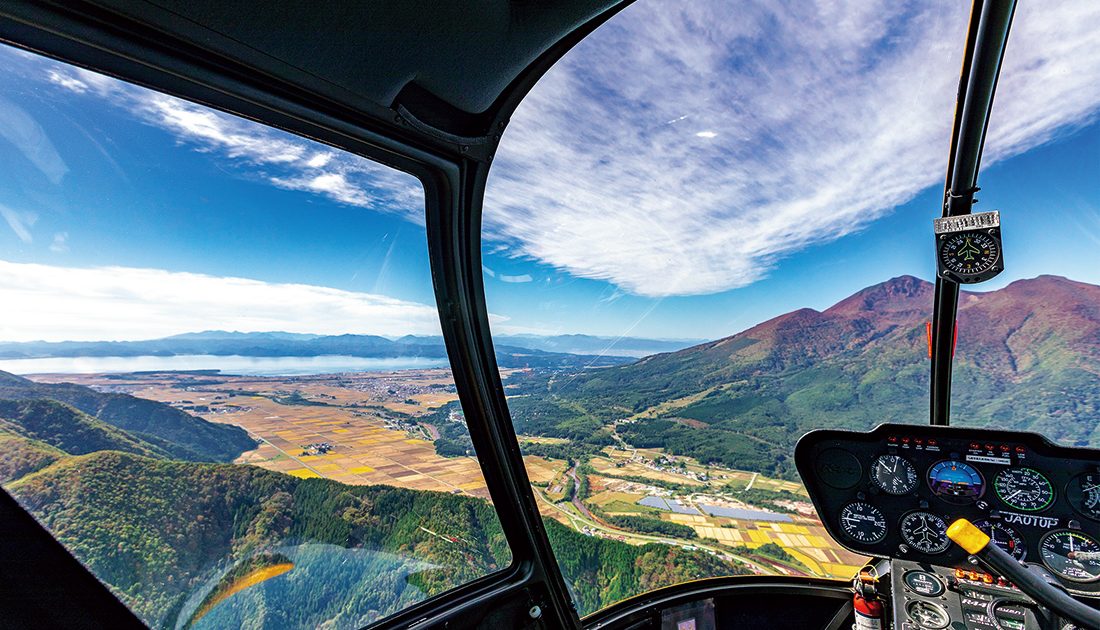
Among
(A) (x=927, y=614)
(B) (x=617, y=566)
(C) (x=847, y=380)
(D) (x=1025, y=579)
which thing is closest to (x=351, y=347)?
(B) (x=617, y=566)

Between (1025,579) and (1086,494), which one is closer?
(1025,579)

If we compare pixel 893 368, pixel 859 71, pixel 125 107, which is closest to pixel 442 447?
pixel 125 107

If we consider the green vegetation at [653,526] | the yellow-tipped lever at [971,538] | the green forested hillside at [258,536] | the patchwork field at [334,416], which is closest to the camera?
the green forested hillside at [258,536]

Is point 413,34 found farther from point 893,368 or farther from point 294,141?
point 893,368

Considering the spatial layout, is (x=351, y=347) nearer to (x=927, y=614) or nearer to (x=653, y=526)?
→ (x=653, y=526)

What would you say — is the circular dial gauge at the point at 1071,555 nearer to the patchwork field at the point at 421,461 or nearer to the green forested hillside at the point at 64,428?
the patchwork field at the point at 421,461

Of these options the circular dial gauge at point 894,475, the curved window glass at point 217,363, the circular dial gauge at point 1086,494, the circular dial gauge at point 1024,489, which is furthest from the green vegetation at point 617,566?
the circular dial gauge at point 1086,494

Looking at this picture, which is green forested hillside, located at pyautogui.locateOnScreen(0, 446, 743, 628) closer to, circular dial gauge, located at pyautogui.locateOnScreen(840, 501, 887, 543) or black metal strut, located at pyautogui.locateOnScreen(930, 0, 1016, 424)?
circular dial gauge, located at pyautogui.locateOnScreen(840, 501, 887, 543)
